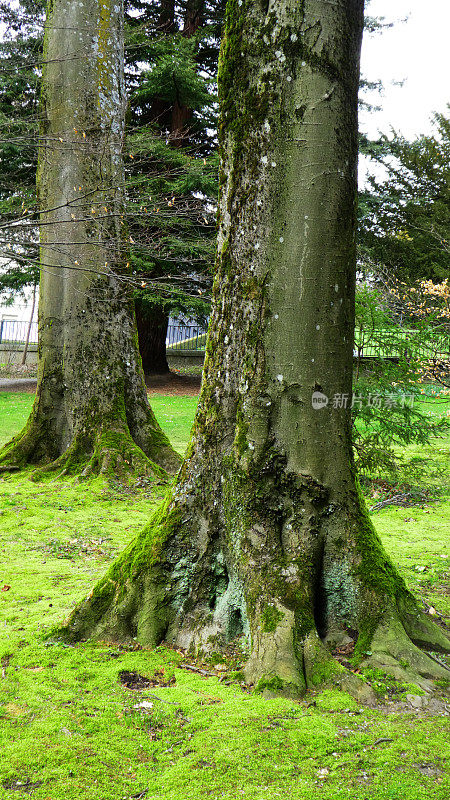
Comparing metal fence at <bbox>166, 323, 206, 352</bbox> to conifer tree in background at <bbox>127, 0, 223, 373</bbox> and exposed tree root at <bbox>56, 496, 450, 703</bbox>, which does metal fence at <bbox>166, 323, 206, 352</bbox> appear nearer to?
conifer tree in background at <bbox>127, 0, 223, 373</bbox>

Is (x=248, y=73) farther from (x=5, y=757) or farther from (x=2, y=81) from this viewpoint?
(x=2, y=81)

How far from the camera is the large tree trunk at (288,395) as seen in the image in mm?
3049

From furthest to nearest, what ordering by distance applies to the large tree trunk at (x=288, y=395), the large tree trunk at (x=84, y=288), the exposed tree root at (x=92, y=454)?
1. the large tree trunk at (x=84, y=288)
2. the exposed tree root at (x=92, y=454)
3. the large tree trunk at (x=288, y=395)

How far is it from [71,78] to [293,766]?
320 inches

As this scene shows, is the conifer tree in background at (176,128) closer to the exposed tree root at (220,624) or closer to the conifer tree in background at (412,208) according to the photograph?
the conifer tree in background at (412,208)

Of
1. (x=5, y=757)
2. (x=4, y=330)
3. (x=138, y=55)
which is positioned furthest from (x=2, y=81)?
(x=5, y=757)

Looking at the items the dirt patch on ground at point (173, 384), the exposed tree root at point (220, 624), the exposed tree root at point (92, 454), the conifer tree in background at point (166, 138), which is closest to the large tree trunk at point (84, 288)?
the exposed tree root at point (92, 454)

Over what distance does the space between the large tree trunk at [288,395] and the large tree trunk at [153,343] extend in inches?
697

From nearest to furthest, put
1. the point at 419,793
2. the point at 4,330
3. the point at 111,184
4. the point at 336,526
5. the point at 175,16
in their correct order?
the point at 419,793
the point at 336,526
the point at 111,184
the point at 175,16
the point at 4,330

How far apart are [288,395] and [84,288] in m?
5.16

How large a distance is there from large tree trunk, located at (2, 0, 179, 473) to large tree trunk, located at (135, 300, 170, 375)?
12.9 m

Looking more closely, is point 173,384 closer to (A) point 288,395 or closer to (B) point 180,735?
(A) point 288,395

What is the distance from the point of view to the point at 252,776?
2.25 meters

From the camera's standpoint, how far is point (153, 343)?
2172cm
